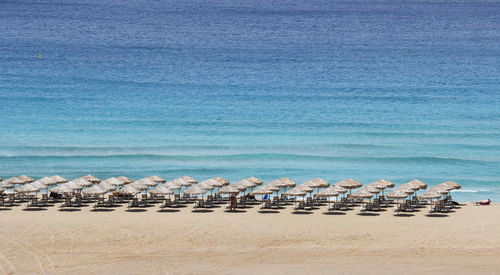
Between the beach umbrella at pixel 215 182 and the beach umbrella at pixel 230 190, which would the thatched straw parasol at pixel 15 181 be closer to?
the beach umbrella at pixel 215 182

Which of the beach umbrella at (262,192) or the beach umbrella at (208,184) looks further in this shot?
the beach umbrella at (208,184)

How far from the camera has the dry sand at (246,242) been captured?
2405 cm

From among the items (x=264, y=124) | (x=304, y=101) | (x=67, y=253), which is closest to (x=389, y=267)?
(x=67, y=253)

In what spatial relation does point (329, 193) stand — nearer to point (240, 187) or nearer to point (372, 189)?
point (372, 189)

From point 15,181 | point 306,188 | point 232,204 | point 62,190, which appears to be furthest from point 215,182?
point 15,181

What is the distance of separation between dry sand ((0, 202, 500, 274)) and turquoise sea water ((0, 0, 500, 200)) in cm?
934

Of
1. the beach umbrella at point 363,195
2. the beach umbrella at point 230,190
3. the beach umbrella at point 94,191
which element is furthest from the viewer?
the beach umbrella at point 230,190

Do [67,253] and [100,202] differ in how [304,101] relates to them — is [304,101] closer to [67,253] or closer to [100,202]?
[100,202]

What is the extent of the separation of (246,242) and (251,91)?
1495 inches

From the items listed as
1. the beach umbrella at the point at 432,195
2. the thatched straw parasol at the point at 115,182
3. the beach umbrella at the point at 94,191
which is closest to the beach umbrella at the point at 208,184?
the thatched straw parasol at the point at 115,182

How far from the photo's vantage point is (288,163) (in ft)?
150

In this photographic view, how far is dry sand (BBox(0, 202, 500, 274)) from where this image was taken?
24047 mm

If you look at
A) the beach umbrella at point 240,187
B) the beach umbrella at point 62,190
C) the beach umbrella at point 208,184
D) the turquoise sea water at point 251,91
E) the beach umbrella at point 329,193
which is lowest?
the beach umbrella at point 329,193

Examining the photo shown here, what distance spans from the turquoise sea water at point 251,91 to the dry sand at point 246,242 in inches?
368
